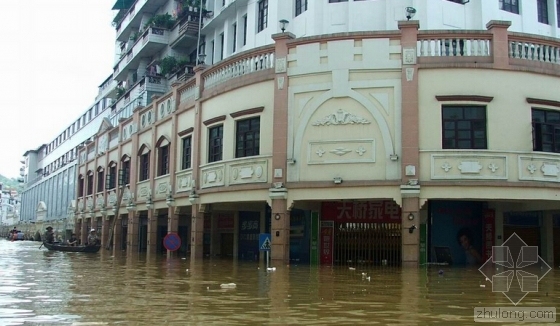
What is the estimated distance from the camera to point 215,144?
2486 cm

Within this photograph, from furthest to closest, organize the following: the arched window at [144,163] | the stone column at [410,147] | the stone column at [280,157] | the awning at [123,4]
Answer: the awning at [123,4], the arched window at [144,163], the stone column at [280,157], the stone column at [410,147]

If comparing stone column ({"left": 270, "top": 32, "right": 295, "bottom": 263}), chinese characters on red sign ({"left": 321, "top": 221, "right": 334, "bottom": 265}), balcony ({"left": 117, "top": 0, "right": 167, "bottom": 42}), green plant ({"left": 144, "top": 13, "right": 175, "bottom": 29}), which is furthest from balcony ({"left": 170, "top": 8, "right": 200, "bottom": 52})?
chinese characters on red sign ({"left": 321, "top": 221, "right": 334, "bottom": 265})

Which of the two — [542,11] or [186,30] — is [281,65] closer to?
[542,11]

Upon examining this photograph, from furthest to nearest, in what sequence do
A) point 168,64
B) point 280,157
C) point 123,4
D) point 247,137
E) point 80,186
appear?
point 123,4, point 80,186, point 168,64, point 247,137, point 280,157

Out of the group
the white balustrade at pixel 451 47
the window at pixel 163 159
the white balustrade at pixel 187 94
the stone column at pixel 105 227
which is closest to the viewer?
the white balustrade at pixel 451 47

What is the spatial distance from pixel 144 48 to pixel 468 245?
2908cm

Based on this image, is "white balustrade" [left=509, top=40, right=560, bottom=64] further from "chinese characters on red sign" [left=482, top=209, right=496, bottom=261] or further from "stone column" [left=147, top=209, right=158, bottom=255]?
"stone column" [left=147, top=209, right=158, bottom=255]

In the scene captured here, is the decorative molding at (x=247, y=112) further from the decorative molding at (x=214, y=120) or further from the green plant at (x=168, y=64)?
the green plant at (x=168, y=64)

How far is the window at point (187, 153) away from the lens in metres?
27.1

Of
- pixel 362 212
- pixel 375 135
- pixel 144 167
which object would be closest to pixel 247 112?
pixel 375 135

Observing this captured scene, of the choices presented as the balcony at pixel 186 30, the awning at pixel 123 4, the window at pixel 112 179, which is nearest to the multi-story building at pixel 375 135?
the balcony at pixel 186 30

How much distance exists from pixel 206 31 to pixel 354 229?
1783 centimetres

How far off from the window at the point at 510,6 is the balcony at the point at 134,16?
1033 inches

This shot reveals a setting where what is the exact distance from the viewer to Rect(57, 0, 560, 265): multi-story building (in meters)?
19.3
